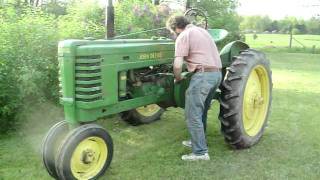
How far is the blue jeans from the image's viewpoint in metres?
5.35

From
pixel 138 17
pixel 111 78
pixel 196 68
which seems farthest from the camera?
pixel 138 17

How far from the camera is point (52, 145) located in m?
4.71

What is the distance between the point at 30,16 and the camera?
6746mm

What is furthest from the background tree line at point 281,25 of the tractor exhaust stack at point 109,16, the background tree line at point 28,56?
A: the background tree line at point 28,56

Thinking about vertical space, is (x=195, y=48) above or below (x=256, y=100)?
above

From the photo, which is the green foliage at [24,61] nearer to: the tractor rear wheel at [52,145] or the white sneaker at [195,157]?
the tractor rear wheel at [52,145]

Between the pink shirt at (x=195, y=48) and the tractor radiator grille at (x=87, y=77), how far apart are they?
3.21 ft

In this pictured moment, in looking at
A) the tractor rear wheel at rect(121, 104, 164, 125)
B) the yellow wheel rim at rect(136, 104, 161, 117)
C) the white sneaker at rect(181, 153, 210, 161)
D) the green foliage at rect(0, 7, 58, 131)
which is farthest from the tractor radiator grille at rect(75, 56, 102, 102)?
the yellow wheel rim at rect(136, 104, 161, 117)

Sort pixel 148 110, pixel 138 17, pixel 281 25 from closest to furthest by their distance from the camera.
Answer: pixel 148 110
pixel 138 17
pixel 281 25

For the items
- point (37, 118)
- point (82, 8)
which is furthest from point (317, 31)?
point (37, 118)

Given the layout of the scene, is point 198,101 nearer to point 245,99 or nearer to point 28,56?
point 245,99

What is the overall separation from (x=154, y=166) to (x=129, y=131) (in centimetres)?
154

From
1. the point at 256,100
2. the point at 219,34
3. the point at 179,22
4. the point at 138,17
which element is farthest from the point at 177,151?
the point at 138,17

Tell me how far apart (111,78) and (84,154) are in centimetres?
87
